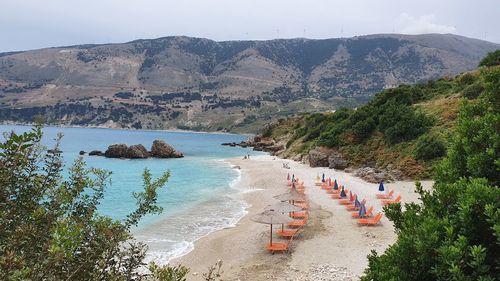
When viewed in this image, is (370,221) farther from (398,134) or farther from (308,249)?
(398,134)

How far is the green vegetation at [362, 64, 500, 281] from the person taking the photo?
4.48 meters

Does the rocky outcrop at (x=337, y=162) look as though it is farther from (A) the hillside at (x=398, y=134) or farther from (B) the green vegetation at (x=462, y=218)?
(B) the green vegetation at (x=462, y=218)

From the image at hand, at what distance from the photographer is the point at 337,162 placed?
43.8 meters

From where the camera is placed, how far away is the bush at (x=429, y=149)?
3262cm

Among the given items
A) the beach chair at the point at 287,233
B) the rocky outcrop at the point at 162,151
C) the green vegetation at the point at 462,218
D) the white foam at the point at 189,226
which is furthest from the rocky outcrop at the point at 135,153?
the green vegetation at the point at 462,218

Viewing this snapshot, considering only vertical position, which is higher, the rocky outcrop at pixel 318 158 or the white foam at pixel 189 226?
the rocky outcrop at pixel 318 158

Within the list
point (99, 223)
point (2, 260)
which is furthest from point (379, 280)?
point (2, 260)

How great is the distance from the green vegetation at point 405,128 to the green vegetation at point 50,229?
2790 cm

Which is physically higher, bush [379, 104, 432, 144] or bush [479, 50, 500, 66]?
bush [479, 50, 500, 66]

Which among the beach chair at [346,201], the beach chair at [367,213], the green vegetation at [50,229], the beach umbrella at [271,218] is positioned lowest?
the beach chair at [346,201]

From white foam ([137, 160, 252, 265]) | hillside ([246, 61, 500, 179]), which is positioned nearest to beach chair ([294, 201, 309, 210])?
white foam ([137, 160, 252, 265])

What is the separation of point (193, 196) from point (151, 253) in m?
16.3

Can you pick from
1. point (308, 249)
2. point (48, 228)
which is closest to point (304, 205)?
point (308, 249)

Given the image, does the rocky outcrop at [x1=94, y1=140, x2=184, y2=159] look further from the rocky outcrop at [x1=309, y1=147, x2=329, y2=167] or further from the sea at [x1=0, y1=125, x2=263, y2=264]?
the rocky outcrop at [x1=309, y1=147, x2=329, y2=167]
